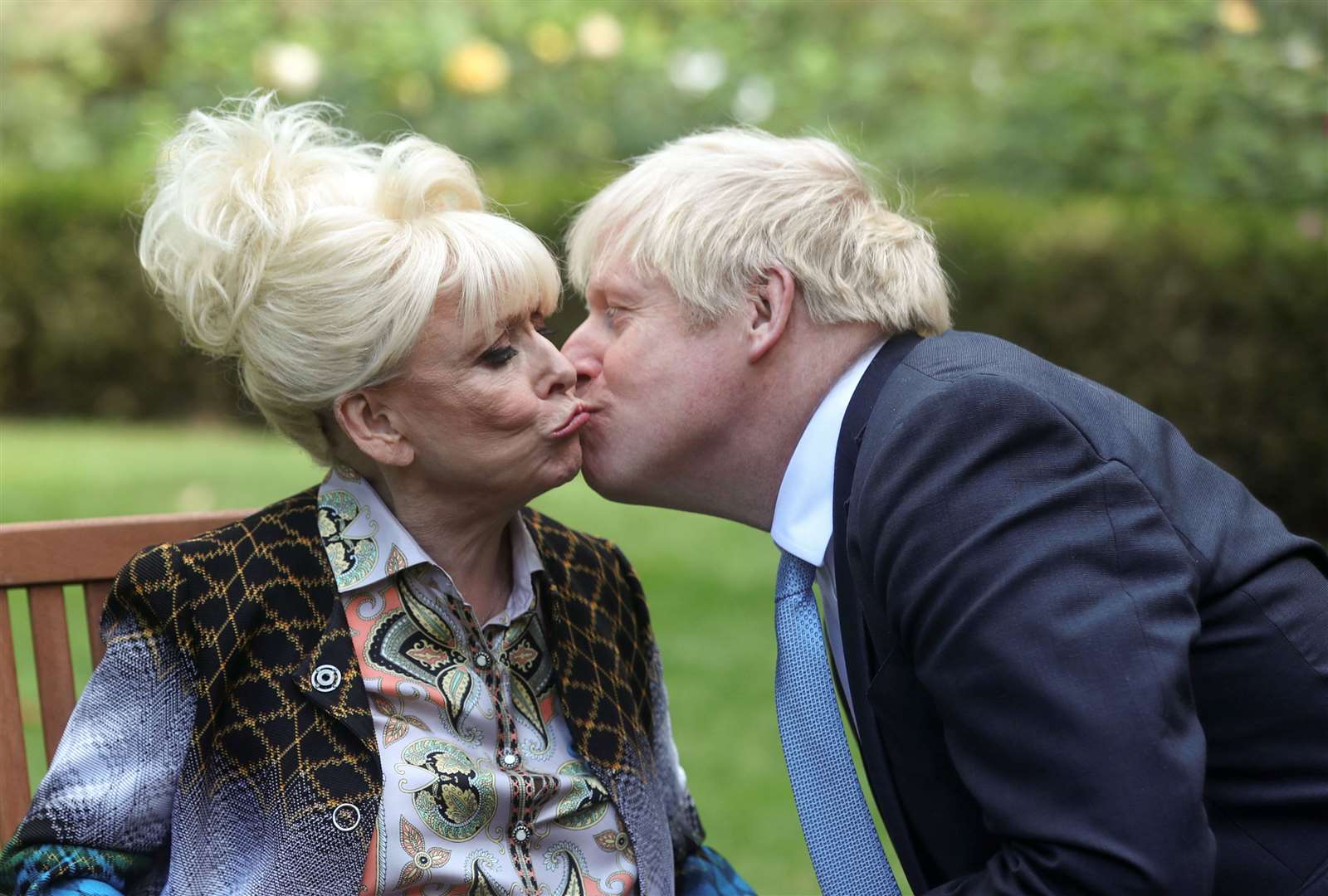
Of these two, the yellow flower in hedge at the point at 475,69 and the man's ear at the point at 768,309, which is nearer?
the man's ear at the point at 768,309

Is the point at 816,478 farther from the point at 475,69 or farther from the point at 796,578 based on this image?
the point at 475,69

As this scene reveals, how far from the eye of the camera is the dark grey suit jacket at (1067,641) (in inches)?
71.1

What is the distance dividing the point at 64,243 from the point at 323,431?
650cm

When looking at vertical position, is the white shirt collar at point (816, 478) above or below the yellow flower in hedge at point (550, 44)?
above

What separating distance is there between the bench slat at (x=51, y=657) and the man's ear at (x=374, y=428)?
26.5 inches


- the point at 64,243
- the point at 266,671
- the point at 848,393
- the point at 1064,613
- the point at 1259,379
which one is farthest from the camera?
the point at 64,243

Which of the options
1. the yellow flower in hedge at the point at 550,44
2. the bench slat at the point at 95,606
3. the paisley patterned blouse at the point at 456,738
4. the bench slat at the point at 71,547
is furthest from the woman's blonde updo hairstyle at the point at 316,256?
the yellow flower in hedge at the point at 550,44

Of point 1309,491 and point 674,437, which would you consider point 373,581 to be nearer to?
point 674,437

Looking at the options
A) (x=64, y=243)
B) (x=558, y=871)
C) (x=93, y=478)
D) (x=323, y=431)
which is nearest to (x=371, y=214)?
(x=323, y=431)

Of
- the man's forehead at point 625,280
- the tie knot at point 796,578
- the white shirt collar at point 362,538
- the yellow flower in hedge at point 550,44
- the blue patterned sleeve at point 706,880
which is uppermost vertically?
the man's forehead at point 625,280

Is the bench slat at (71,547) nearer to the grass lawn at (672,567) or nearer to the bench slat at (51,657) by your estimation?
the bench slat at (51,657)

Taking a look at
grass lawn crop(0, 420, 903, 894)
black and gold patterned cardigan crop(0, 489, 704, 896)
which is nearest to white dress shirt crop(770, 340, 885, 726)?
black and gold patterned cardigan crop(0, 489, 704, 896)

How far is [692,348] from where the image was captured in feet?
8.07

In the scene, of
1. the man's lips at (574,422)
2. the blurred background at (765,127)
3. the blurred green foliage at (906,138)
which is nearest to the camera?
the man's lips at (574,422)
